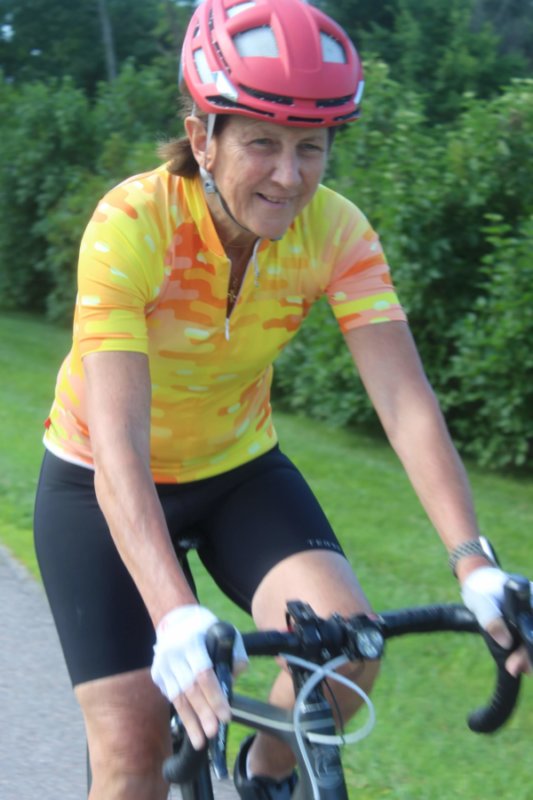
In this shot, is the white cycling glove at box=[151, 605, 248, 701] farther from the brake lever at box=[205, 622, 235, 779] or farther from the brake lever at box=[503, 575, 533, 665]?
the brake lever at box=[503, 575, 533, 665]

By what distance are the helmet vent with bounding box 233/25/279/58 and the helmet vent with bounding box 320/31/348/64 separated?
11 cm

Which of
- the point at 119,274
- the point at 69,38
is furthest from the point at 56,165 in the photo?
the point at 69,38

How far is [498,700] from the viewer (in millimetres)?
2410

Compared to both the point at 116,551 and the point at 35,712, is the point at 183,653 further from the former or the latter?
the point at 35,712

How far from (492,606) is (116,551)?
3.00ft

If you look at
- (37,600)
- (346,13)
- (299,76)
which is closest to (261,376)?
(299,76)

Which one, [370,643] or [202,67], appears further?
[202,67]

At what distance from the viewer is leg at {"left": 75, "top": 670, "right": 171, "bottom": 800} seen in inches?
104

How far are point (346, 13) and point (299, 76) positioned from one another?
21.3 metres

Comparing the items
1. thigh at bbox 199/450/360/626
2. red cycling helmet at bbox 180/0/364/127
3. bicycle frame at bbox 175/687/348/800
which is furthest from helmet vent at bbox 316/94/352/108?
bicycle frame at bbox 175/687/348/800

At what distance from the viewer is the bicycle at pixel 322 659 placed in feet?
7.09

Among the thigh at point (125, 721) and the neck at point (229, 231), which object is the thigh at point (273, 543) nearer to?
the thigh at point (125, 721)

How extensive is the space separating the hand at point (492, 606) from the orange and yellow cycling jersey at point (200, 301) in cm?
75

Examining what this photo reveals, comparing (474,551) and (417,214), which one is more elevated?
(474,551)
